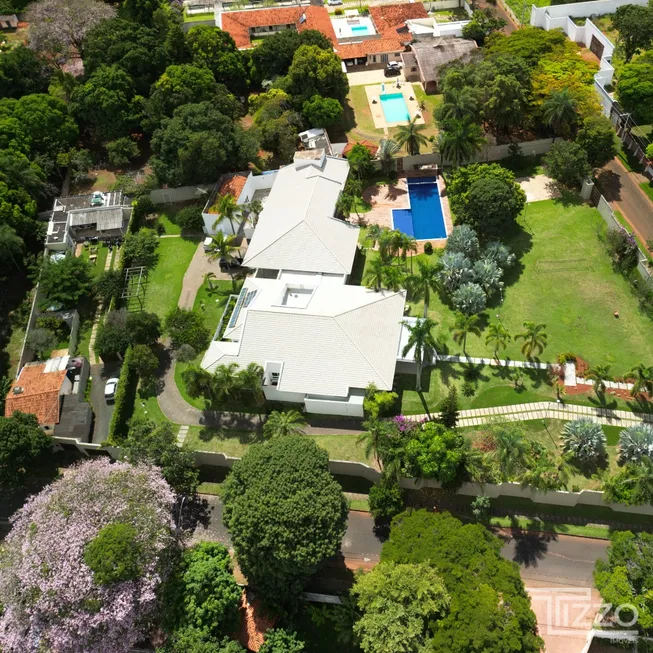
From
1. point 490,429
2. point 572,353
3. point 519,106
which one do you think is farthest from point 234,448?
point 519,106

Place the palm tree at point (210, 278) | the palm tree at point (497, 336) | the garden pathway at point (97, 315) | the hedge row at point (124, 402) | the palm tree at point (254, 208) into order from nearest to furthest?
the hedge row at point (124, 402)
the palm tree at point (497, 336)
the garden pathway at point (97, 315)
the palm tree at point (210, 278)
the palm tree at point (254, 208)

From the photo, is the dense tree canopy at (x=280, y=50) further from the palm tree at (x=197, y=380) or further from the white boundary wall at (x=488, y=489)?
the white boundary wall at (x=488, y=489)

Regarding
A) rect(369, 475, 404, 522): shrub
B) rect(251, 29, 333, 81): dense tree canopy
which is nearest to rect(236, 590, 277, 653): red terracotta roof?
rect(369, 475, 404, 522): shrub

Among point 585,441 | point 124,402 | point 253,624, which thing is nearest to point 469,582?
point 253,624

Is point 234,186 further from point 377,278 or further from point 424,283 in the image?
point 424,283

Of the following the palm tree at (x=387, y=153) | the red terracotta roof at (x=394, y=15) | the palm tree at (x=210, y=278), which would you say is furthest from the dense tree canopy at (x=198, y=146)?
the red terracotta roof at (x=394, y=15)

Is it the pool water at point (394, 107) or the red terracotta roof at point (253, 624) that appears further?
the pool water at point (394, 107)
